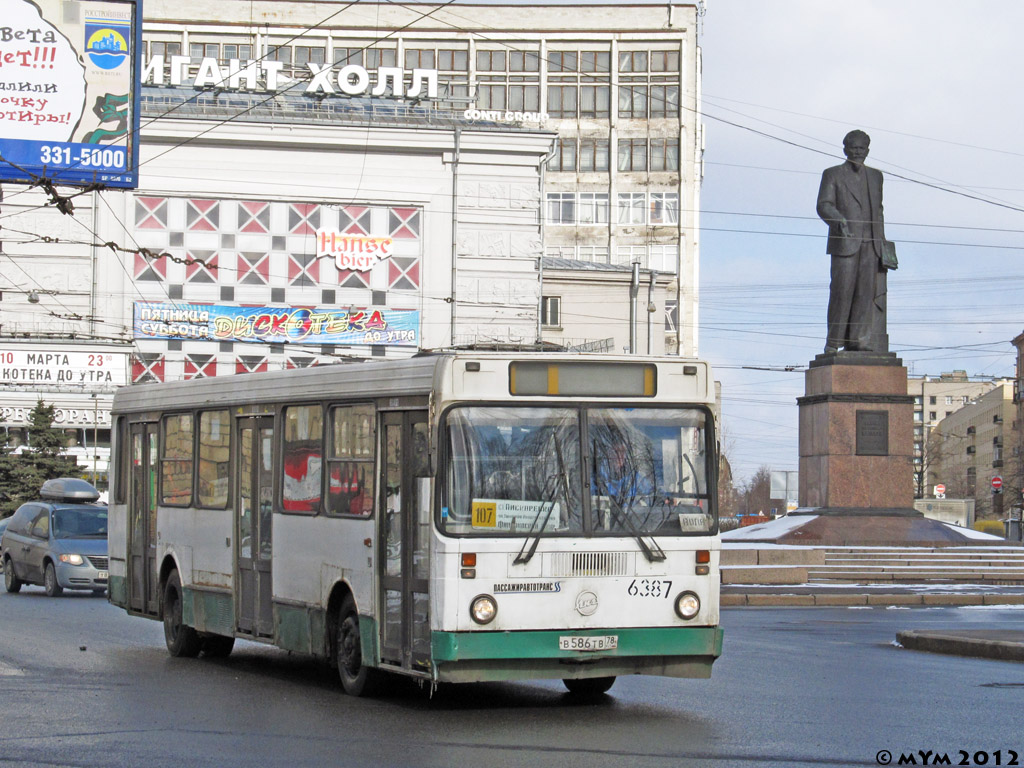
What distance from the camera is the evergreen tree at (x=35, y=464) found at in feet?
183

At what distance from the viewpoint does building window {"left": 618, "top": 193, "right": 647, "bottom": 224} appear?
299 feet

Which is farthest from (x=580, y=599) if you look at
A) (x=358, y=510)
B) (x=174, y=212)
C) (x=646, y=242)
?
(x=646, y=242)

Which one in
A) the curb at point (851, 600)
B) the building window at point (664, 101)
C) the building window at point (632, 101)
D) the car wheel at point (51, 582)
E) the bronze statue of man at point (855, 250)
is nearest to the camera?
the curb at point (851, 600)

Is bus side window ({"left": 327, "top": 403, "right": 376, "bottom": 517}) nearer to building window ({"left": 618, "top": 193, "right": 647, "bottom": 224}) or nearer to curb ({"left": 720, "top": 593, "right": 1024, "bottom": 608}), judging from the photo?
curb ({"left": 720, "top": 593, "right": 1024, "bottom": 608})

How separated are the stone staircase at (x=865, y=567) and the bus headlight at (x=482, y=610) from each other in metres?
17.9

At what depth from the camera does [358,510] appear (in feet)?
39.8

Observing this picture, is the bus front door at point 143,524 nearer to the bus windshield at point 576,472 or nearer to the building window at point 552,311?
the bus windshield at point 576,472

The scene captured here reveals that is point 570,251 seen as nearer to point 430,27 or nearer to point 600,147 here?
point 600,147

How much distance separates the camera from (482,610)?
35.3ft

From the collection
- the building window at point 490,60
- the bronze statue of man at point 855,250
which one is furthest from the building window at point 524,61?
the bronze statue of man at point 855,250

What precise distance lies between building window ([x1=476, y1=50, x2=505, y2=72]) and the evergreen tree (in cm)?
4123

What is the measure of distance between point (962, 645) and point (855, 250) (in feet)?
59.9

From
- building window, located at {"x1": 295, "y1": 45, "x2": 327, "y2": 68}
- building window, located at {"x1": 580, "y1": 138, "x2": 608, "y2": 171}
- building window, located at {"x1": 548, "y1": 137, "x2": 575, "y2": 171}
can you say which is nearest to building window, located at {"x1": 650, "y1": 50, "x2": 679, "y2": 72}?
building window, located at {"x1": 580, "y1": 138, "x2": 608, "y2": 171}

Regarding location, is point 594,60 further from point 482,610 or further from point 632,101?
point 482,610
